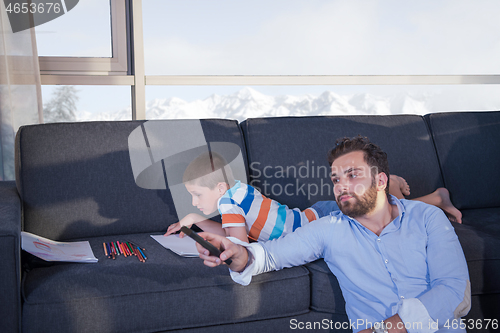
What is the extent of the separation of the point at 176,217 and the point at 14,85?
135 centimetres

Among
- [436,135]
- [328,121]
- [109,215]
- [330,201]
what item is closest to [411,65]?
[436,135]

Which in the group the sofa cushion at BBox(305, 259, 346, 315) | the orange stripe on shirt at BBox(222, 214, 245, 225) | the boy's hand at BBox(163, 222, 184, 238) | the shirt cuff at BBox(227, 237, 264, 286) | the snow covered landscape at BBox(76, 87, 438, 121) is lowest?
the sofa cushion at BBox(305, 259, 346, 315)

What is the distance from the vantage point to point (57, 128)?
172cm

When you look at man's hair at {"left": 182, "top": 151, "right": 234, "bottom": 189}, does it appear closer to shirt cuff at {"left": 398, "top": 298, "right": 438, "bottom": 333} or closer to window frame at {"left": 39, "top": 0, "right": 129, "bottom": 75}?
shirt cuff at {"left": 398, "top": 298, "right": 438, "bottom": 333}

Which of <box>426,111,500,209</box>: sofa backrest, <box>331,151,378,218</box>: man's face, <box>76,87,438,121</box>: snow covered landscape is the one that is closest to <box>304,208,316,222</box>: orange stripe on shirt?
<box>331,151,378,218</box>: man's face

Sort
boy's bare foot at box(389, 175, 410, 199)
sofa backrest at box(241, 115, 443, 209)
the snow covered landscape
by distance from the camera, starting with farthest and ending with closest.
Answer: the snow covered landscape
sofa backrest at box(241, 115, 443, 209)
boy's bare foot at box(389, 175, 410, 199)

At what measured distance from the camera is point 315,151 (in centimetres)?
196

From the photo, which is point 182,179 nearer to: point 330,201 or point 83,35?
point 330,201

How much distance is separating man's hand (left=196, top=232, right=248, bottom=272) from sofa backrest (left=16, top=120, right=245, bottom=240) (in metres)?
0.68

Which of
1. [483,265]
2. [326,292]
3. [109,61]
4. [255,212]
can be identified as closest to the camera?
[326,292]

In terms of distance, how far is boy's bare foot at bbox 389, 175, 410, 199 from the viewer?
179 cm

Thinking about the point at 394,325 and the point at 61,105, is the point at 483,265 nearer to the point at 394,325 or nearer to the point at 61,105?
the point at 394,325

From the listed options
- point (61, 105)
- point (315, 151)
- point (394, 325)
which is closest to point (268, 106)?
point (315, 151)

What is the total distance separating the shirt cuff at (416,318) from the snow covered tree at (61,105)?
7.65 ft
